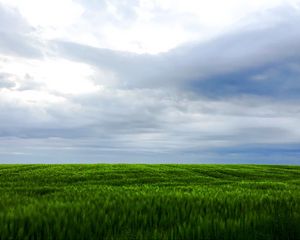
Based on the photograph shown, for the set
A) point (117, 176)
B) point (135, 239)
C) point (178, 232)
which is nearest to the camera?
point (135, 239)

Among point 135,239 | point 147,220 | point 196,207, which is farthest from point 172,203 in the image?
point 135,239

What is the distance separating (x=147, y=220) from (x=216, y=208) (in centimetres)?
210

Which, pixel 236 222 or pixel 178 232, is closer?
pixel 178 232

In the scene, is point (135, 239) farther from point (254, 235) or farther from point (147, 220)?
point (254, 235)

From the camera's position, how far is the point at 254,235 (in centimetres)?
654

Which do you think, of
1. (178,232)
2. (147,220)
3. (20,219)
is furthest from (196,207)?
(20,219)

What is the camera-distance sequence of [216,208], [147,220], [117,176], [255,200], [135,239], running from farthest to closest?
[117,176] < [255,200] < [216,208] < [147,220] < [135,239]

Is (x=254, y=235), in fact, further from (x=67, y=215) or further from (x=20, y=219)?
A: (x=20, y=219)

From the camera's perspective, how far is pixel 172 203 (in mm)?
9117

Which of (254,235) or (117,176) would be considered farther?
(117,176)

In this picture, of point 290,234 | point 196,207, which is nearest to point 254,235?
point 290,234

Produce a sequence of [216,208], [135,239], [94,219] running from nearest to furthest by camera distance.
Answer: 1. [135,239]
2. [94,219]
3. [216,208]

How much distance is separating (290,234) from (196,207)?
7.23ft

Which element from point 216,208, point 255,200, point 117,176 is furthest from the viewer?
point 117,176
